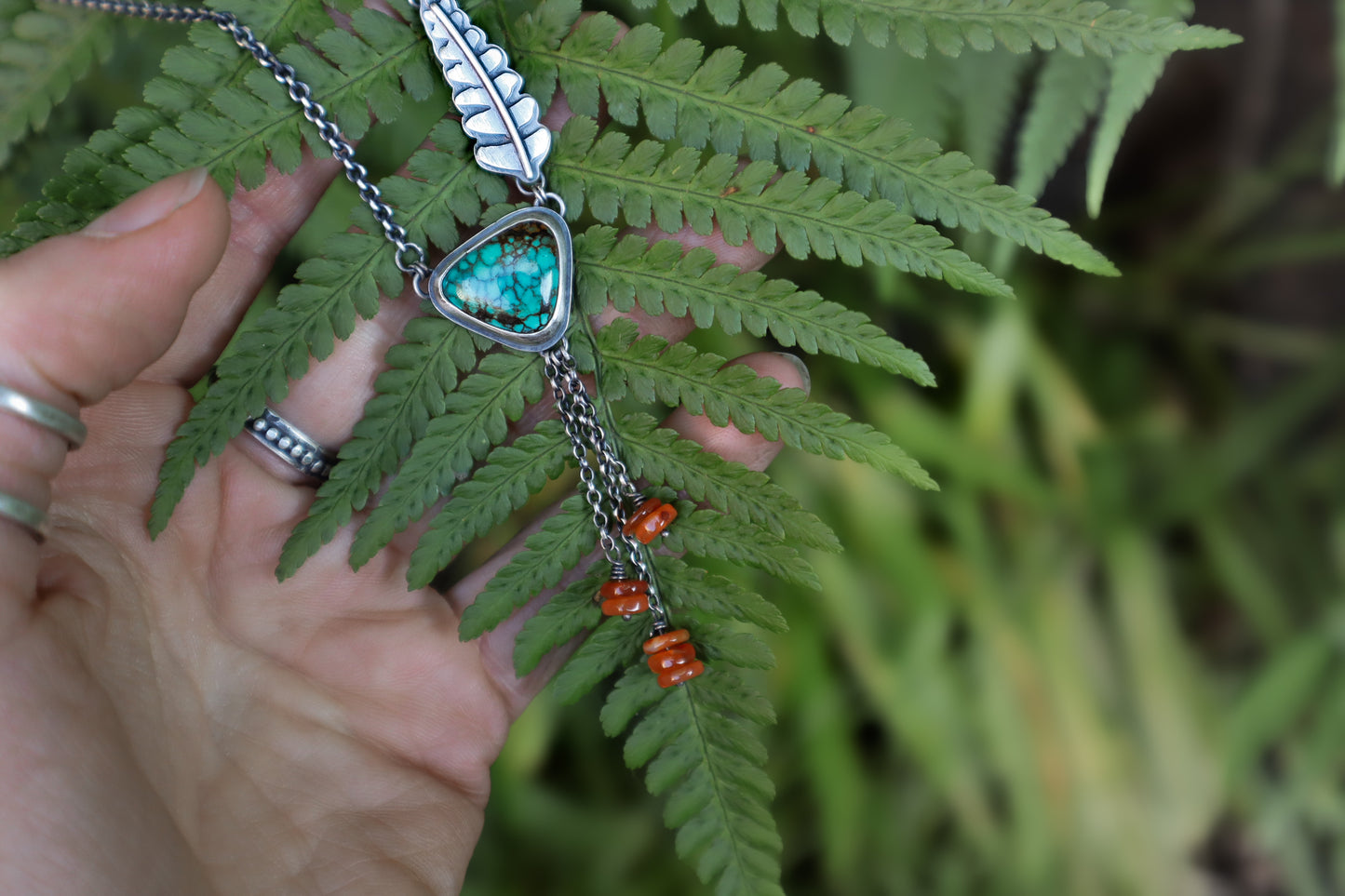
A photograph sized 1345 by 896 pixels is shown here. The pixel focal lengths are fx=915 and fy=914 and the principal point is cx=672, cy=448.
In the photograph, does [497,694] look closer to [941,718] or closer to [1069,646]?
[941,718]

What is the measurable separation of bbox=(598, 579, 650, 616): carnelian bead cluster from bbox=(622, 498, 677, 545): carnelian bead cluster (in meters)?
0.08

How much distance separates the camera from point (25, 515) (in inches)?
52.4

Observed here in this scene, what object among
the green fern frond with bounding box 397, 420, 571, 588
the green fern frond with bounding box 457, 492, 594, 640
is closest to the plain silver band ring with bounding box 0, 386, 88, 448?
the green fern frond with bounding box 397, 420, 571, 588

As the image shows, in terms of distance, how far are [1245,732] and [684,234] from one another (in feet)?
7.74

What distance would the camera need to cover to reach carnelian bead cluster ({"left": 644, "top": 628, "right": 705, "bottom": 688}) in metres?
1.53

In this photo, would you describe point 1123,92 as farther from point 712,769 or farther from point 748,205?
point 712,769

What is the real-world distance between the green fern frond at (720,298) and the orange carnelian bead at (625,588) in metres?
0.45

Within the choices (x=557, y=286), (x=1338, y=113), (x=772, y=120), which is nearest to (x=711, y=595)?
(x=557, y=286)

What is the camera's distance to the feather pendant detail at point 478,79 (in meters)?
1.51

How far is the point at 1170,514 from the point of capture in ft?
9.25

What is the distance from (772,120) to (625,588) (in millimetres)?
814

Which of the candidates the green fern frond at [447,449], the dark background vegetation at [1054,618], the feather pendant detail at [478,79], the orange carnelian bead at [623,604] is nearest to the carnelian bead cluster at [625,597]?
the orange carnelian bead at [623,604]

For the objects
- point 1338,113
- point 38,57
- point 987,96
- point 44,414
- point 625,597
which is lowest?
point 625,597

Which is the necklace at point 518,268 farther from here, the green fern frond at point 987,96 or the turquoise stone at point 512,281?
the green fern frond at point 987,96
